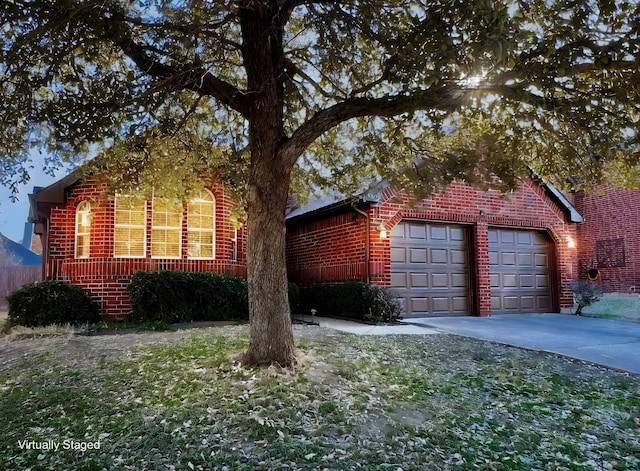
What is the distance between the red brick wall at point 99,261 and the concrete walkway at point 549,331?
3916 mm

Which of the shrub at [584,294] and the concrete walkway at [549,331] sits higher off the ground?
the shrub at [584,294]

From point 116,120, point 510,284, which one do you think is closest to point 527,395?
point 116,120

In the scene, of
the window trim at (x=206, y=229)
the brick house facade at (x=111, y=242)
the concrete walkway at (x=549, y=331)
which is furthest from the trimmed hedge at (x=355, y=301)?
the window trim at (x=206, y=229)

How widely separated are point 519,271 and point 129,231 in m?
10.4

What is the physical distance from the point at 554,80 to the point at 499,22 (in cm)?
143

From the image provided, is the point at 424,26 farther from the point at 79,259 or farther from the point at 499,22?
the point at 79,259

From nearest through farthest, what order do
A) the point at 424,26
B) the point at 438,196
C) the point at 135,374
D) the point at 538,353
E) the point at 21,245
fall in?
the point at 424,26, the point at 135,374, the point at 538,353, the point at 438,196, the point at 21,245

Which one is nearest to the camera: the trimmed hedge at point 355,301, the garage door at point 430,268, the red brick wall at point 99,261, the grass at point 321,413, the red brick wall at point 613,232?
the grass at point 321,413

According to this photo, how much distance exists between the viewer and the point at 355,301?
34.1 feet

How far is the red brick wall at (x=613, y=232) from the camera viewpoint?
15.1 m

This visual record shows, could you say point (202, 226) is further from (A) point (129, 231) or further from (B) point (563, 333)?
(B) point (563, 333)

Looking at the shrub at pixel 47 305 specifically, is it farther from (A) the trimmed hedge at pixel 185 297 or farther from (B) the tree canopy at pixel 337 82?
(B) the tree canopy at pixel 337 82

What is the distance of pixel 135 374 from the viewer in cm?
491

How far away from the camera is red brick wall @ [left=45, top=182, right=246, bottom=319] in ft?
33.5
